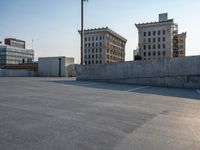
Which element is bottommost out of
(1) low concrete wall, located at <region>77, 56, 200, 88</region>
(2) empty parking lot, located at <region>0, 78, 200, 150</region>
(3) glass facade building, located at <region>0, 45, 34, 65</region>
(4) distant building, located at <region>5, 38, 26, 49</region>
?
(2) empty parking lot, located at <region>0, 78, 200, 150</region>

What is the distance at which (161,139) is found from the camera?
193 inches

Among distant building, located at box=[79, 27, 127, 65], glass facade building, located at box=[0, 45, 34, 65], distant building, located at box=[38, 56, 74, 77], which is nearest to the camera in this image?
distant building, located at box=[38, 56, 74, 77]

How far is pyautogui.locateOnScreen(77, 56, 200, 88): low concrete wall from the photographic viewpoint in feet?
69.7

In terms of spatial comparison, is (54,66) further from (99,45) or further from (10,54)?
(10,54)

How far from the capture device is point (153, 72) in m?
23.5

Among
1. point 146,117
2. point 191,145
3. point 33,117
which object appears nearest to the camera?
point 191,145

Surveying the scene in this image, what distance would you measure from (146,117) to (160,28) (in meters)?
106

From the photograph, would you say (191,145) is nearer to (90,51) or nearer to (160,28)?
(160,28)

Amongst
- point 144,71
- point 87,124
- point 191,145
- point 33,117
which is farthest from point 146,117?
point 144,71

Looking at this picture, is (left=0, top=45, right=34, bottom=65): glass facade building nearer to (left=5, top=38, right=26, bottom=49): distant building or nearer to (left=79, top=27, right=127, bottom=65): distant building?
(left=5, top=38, right=26, bottom=49): distant building

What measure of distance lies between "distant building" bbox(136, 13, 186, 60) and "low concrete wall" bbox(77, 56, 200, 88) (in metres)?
84.3

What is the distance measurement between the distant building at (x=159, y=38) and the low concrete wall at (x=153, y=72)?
84285 mm

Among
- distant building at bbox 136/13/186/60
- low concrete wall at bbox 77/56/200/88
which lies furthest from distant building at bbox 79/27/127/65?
low concrete wall at bbox 77/56/200/88

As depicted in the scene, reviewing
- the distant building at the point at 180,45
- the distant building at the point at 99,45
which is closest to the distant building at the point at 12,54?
the distant building at the point at 99,45
